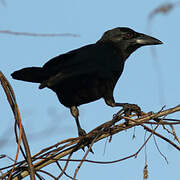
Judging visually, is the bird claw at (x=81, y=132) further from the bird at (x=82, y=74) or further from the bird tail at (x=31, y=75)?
the bird tail at (x=31, y=75)

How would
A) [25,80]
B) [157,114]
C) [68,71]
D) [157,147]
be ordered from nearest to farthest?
[157,114] < [157,147] < [68,71] < [25,80]

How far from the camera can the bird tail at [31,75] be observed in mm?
3775

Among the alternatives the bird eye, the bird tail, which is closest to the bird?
the bird tail

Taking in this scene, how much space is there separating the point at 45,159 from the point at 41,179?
122 millimetres

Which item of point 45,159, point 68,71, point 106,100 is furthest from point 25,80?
point 45,159

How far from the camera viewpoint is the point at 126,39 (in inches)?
214

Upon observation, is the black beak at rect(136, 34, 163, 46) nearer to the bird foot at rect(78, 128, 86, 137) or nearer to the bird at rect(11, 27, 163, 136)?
the bird at rect(11, 27, 163, 136)

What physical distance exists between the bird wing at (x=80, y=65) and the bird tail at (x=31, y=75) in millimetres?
64

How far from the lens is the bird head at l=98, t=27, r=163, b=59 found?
5.31 meters

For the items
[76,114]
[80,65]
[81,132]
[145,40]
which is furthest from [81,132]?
[145,40]

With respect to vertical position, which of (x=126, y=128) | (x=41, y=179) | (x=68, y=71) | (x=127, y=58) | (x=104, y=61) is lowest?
(x=41, y=179)

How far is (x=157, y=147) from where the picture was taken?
8.02 feet

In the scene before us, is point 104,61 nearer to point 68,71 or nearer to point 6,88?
point 68,71

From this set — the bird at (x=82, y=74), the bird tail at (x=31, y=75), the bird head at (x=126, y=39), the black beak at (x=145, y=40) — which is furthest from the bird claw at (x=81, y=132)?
the black beak at (x=145, y=40)
